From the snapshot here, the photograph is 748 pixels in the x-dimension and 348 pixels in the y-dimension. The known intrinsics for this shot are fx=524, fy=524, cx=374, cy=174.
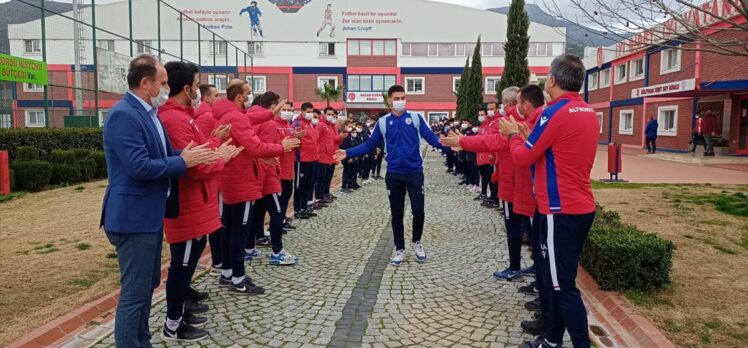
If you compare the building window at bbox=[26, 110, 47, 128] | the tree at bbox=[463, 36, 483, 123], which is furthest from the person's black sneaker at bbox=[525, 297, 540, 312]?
the tree at bbox=[463, 36, 483, 123]

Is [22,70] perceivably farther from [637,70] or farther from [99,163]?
[637,70]

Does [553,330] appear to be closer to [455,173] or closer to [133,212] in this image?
[133,212]

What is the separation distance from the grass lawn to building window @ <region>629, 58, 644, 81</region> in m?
19.9

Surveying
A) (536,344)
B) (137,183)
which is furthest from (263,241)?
(536,344)

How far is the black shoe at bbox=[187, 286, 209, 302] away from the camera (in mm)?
4973

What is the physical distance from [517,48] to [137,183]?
44.6 ft

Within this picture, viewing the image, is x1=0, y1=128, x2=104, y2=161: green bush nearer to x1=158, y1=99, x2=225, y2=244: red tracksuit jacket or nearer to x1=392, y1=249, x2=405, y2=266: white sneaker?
x1=392, y1=249, x2=405, y2=266: white sneaker

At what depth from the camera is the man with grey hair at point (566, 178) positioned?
136 inches

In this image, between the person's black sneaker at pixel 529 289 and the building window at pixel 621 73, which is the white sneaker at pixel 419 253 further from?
the building window at pixel 621 73

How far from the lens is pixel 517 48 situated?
1507cm

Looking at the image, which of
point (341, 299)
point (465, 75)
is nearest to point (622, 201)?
point (341, 299)

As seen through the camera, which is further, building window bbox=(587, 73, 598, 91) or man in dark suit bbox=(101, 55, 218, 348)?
building window bbox=(587, 73, 598, 91)

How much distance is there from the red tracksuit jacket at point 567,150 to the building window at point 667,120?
26569 mm

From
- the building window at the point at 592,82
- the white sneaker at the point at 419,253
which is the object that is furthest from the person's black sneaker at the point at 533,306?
the building window at the point at 592,82
